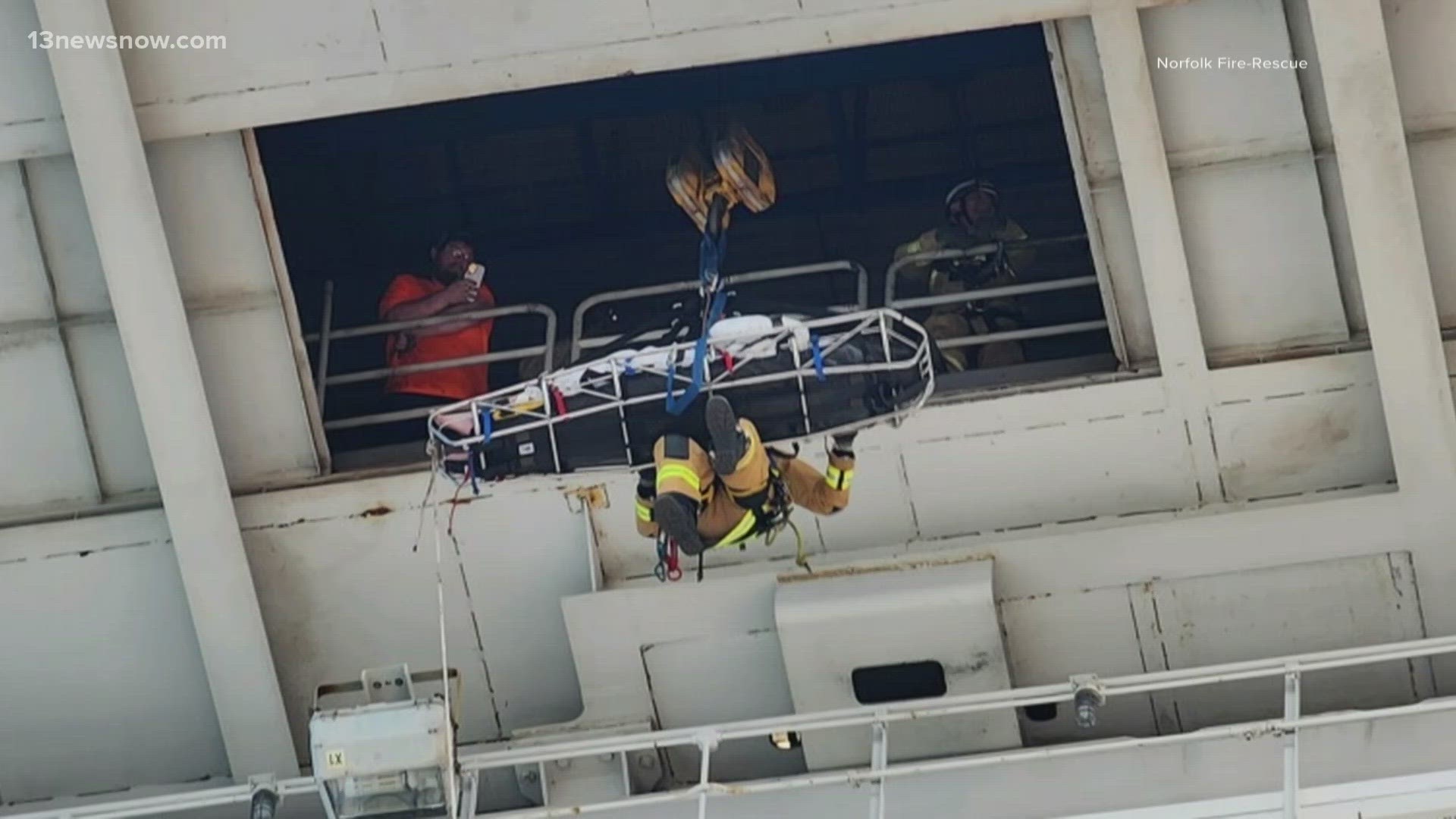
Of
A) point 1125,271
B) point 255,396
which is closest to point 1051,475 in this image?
point 1125,271

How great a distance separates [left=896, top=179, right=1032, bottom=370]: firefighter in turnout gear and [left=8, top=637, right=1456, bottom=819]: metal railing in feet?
6.97

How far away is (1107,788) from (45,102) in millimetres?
5231

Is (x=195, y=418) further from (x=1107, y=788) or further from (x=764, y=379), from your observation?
(x=1107, y=788)

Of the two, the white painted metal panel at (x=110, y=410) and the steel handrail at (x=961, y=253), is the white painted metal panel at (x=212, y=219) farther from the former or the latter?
the steel handrail at (x=961, y=253)

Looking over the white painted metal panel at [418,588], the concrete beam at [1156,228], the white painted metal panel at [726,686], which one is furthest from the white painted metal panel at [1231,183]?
the white painted metal panel at [418,588]

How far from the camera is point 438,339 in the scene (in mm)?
10570

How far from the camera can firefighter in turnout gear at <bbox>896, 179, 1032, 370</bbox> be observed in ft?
34.8

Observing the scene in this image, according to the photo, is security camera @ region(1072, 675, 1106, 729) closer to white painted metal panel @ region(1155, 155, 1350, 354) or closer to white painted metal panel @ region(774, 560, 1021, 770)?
white painted metal panel @ region(774, 560, 1021, 770)

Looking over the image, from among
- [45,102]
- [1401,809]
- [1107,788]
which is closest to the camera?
[1401,809]

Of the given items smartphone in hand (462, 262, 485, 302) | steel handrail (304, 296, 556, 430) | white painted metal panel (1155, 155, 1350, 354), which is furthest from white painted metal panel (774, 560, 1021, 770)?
smartphone in hand (462, 262, 485, 302)

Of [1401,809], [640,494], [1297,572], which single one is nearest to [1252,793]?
[1401,809]

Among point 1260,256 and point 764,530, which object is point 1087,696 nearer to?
point 764,530

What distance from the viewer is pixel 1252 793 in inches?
322

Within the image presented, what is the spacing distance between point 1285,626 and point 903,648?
1.64 m
